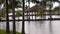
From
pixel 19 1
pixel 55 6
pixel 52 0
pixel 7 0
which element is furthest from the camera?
pixel 55 6

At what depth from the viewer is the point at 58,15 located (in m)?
42.8

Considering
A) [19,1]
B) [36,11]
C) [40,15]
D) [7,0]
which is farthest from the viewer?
[36,11]

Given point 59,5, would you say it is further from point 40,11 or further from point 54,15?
point 54,15

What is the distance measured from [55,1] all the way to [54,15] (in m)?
11.3

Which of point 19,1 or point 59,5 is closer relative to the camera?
point 19,1

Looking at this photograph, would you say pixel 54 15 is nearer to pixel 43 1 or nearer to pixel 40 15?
pixel 40 15

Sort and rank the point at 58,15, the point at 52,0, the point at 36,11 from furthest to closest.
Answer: the point at 58,15
the point at 36,11
the point at 52,0

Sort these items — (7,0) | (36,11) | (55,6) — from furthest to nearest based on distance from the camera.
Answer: (36,11)
(55,6)
(7,0)

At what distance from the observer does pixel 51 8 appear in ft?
119

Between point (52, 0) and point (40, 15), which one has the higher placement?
point (52, 0)

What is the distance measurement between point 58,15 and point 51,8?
7.08 meters

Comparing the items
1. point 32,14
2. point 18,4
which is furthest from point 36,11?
point 18,4

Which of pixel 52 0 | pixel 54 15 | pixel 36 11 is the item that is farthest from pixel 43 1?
pixel 54 15

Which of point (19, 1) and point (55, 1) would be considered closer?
point (19, 1)
